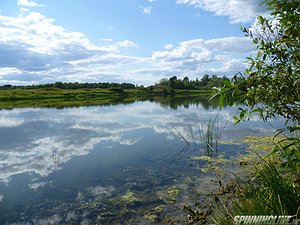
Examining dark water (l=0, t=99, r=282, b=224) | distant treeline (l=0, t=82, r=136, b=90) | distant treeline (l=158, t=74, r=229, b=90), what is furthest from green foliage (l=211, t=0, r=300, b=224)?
distant treeline (l=0, t=82, r=136, b=90)

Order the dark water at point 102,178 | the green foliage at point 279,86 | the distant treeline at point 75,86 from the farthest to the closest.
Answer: the distant treeline at point 75,86
the dark water at point 102,178
the green foliage at point 279,86

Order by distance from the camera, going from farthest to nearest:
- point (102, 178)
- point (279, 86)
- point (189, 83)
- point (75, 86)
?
1. point (189, 83)
2. point (75, 86)
3. point (102, 178)
4. point (279, 86)

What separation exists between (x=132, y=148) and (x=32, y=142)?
7.66 m

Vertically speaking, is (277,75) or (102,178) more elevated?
(277,75)

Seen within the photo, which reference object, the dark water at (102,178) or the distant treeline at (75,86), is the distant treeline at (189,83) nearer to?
the distant treeline at (75,86)

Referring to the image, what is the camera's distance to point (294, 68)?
362 cm

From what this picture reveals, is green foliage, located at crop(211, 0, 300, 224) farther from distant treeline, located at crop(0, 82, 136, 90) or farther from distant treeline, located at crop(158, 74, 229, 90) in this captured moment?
distant treeline, located at crop(0, 82, 136, 90)

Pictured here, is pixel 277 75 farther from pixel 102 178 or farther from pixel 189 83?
pixel 189 83

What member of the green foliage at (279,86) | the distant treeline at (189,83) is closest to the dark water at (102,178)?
the green foliage at (279,86)

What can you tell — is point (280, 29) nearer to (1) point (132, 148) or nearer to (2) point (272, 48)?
(2) point (272, 48)

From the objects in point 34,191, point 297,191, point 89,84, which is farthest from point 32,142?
point 89,84

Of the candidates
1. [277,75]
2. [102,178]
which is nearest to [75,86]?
[102,178]

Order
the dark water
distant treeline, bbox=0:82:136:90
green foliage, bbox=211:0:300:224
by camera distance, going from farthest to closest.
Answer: distant treeline, bbox=0:82:136:90
the dark water
green foliage, bbox=211:0:300:224

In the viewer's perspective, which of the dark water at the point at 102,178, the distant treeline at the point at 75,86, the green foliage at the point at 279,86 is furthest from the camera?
the distant treeline at the point at 75,86
